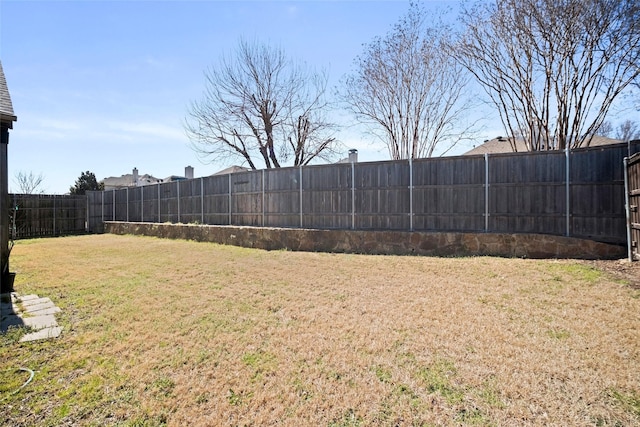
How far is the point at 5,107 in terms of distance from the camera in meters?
4.51

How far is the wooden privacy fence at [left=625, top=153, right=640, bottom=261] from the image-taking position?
4.80 m

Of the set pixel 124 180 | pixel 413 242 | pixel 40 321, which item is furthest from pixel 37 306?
pixel 124 180

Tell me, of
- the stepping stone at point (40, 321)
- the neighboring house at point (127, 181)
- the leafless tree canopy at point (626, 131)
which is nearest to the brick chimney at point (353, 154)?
the leafless tree canopy at point (626, 131)

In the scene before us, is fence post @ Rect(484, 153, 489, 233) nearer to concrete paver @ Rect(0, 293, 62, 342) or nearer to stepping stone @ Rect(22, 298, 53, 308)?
concrete paver @ Rect(0, 293, 62, 342)

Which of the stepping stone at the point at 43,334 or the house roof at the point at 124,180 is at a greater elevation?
the house roof at the point at 124,180

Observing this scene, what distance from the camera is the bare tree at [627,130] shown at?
15.0m

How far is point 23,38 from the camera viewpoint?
5.77 meters

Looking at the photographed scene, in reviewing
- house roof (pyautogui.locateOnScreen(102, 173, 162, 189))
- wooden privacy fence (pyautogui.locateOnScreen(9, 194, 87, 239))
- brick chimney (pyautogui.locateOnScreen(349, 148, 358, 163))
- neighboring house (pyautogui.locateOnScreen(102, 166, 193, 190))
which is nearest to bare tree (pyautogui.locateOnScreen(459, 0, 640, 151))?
brick chimney (pyautogui.locateOnScreen(349, 148, 358, 163))

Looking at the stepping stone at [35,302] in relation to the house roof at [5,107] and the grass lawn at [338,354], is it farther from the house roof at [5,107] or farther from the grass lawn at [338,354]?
the house roof at [5,107]

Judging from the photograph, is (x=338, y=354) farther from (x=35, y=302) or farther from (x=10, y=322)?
(x=35, y=302)

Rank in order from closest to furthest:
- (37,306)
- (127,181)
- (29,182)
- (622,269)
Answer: (37,306), (622,269), (29,182), (127,181)

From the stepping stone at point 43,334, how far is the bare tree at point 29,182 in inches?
1332

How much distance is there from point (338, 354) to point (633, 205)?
5.42 metres

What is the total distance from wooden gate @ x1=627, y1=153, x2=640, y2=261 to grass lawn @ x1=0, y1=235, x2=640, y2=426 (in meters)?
0.95
